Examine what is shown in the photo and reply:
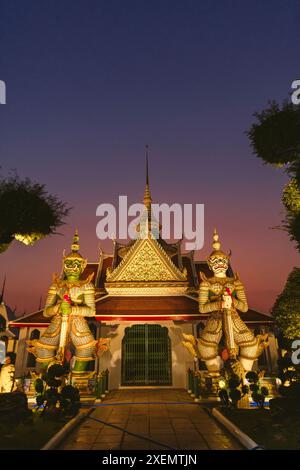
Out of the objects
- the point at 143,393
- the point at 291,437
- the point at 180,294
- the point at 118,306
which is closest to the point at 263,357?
the point at 180,294

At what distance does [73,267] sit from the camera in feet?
33.0

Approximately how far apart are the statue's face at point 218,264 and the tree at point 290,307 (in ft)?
6.81

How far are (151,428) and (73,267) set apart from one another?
5539mm

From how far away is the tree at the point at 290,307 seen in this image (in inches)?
314

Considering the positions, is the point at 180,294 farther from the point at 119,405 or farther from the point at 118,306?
the point at 119,405

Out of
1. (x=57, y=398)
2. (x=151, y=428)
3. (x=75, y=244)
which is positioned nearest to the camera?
(x=151, y=428)

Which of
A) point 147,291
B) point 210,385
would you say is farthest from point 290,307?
point 147,291

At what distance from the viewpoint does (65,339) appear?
8953mm

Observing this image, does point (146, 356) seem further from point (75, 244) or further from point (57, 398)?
point (57, 398)

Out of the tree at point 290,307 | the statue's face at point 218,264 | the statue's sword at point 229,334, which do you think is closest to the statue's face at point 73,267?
the statue's face at point 218,264

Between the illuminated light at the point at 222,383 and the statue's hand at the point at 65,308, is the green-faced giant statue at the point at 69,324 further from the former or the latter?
the illuminated light at the point at 222,383

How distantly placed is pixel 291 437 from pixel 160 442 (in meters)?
2.26

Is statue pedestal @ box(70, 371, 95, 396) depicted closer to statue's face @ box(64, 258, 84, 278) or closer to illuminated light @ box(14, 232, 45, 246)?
statue's face @ box(64, 258, 84, 278)

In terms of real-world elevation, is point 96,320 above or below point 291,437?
above
